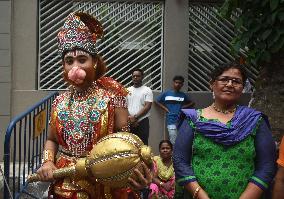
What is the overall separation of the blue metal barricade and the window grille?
255cm

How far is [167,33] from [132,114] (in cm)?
155

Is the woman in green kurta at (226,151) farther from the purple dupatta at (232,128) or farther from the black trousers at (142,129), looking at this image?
the black trousers at (142,129)

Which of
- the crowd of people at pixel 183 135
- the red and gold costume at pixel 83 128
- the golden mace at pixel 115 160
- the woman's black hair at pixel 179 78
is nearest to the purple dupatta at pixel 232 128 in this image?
the crowd of people at pixel 183 135

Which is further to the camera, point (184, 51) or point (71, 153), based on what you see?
point (184, 51)

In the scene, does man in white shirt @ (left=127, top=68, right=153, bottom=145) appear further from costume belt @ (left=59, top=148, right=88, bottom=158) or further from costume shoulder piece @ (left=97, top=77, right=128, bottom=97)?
costume belt @ (left=59, top=148, right=88, bottom=158)

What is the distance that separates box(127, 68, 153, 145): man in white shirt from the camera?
290 inches

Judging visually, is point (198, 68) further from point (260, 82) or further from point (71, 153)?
point (71, 153)

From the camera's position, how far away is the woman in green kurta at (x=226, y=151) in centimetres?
295

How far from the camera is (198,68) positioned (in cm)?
834

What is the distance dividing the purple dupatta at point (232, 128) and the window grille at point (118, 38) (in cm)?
512

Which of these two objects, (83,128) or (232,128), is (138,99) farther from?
(232,128)

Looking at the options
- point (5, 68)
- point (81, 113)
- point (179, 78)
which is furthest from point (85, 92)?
point (5, 68)

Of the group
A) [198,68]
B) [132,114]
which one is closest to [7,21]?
[132,114]

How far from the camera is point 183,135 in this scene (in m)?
3.05
